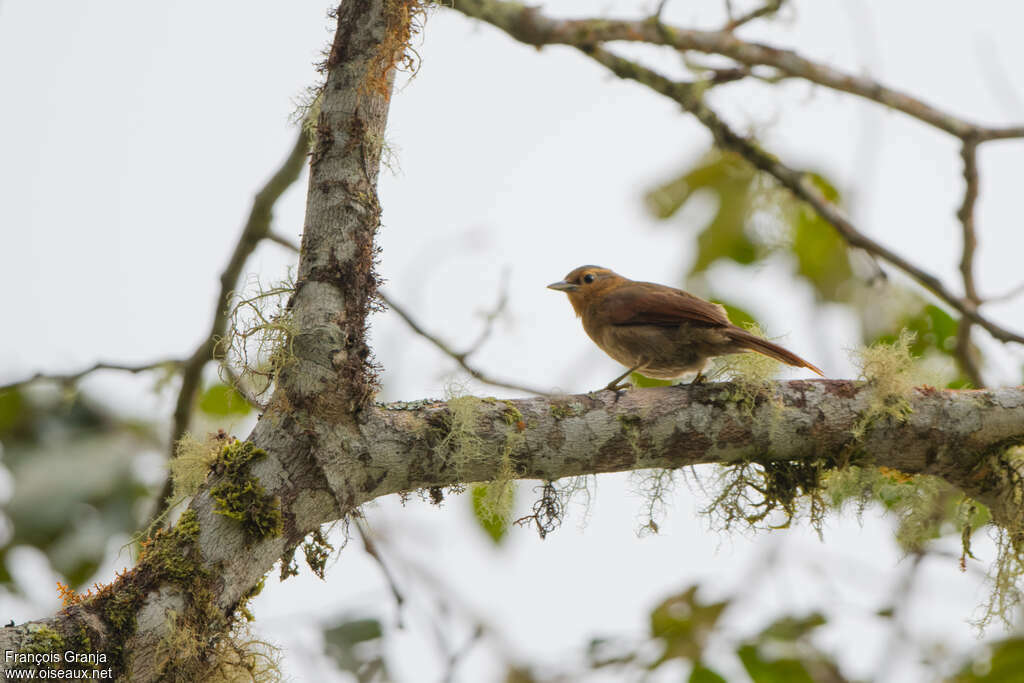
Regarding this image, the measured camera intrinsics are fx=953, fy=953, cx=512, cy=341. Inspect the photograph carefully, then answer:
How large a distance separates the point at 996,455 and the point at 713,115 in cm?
217

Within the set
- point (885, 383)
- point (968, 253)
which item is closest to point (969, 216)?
point (968, 253)

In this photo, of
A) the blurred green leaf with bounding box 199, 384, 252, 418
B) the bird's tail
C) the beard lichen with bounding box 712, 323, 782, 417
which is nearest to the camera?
the beard lichen with bounding box 712, 323, 782, 417

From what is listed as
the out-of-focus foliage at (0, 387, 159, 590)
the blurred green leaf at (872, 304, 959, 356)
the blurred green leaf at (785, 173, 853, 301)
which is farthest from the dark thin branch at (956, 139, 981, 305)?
the out-of-focus foliage at (0, 387, 159, 590)

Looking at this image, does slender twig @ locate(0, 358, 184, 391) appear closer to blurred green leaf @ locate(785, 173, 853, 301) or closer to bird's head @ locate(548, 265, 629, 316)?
bird's head @ locate(548, 265, 629, 316)

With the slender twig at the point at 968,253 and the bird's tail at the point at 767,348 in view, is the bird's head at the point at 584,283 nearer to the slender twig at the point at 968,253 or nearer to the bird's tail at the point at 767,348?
the bird's tail at the point at 767,348

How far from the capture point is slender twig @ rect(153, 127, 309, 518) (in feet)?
13.3

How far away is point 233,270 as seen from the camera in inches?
168

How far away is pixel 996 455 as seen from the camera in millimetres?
3023

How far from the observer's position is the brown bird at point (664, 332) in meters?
3.51

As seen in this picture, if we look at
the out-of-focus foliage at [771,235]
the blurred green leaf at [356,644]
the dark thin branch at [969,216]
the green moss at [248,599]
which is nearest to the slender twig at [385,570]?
the blurred green leaf at [356,644]

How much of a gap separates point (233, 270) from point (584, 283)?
63.6 inches

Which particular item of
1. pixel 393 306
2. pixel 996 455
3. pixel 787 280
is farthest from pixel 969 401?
pixel 393 306

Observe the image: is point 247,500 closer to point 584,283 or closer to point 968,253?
point 584,283

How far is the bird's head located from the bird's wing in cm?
46
